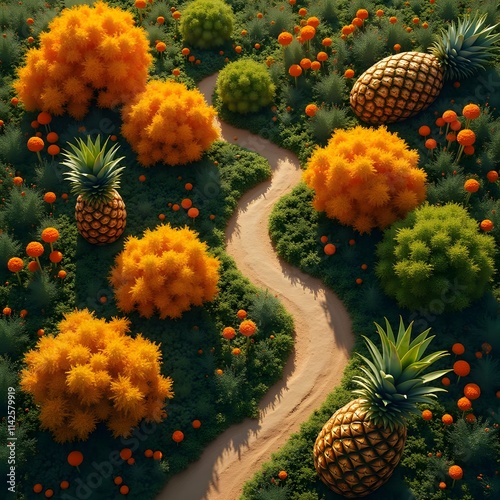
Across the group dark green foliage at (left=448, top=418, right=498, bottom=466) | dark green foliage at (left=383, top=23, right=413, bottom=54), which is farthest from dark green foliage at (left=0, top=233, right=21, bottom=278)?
dark green foliage at (left=383, top=23, right=413, bottom=54)

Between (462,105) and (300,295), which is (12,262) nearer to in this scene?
(300,295)

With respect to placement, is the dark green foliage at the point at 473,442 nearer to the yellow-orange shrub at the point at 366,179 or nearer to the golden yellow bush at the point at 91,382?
the yellow-orange shrub at the point at 366,179

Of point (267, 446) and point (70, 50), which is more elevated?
point (70, 50)

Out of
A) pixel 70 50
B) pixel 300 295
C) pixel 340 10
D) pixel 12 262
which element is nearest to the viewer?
pixel 12 262

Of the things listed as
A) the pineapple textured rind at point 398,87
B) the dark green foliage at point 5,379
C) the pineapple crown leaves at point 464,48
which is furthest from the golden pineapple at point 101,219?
the pineapple crown leaves at point 464,48

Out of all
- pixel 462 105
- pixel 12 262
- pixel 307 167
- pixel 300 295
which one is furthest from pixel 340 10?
pixel 12 262

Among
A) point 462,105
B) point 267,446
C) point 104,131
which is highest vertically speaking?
point 462,105

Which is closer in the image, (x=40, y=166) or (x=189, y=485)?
(x=189, y=485)
